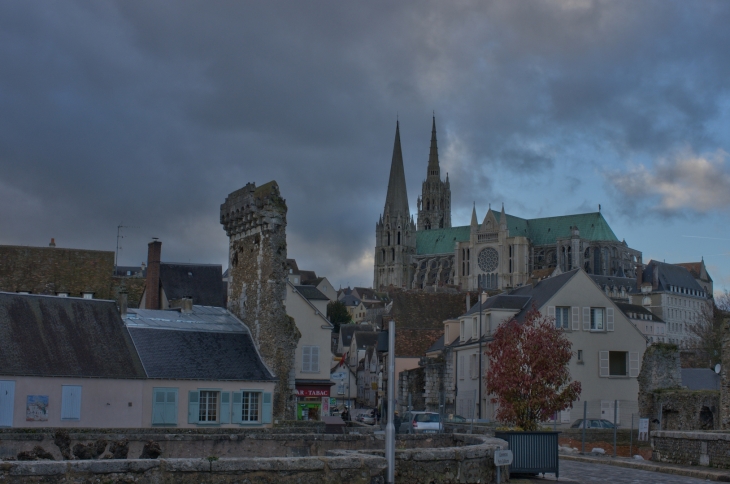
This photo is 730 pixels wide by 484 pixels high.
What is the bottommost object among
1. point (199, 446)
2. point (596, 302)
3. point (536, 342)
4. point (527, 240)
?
point (199, 446)

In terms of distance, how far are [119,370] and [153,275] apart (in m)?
13.4

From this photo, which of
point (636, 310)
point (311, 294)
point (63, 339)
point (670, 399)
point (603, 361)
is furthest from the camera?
point (636, 310)

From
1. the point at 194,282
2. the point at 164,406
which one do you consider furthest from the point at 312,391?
the point at 194,282

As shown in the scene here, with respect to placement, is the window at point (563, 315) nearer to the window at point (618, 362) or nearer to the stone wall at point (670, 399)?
the window at point (618, 362)

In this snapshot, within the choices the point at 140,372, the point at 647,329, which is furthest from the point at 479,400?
the point at 647,329

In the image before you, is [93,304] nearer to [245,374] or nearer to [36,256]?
[245,374]

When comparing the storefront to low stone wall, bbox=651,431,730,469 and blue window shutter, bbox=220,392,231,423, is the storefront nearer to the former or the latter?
blue window shutter, bbox=220,392,231,423

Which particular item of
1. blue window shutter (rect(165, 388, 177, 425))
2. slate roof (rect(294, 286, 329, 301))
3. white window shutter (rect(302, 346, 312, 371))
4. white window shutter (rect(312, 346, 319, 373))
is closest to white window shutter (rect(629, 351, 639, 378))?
white window shutter (rect(312, 346, 319, 373))

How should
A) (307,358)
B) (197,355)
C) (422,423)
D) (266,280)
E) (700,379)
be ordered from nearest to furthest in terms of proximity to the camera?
(422,423) < (197,355) < (266,280) < (307,358) < (700,379)

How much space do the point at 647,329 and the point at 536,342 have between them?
12863 cm

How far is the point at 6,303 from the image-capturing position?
97.0 ft

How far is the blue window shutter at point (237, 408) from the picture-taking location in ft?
103

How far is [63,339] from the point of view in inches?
1175

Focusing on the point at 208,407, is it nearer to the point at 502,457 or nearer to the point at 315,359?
the point at 315,359
